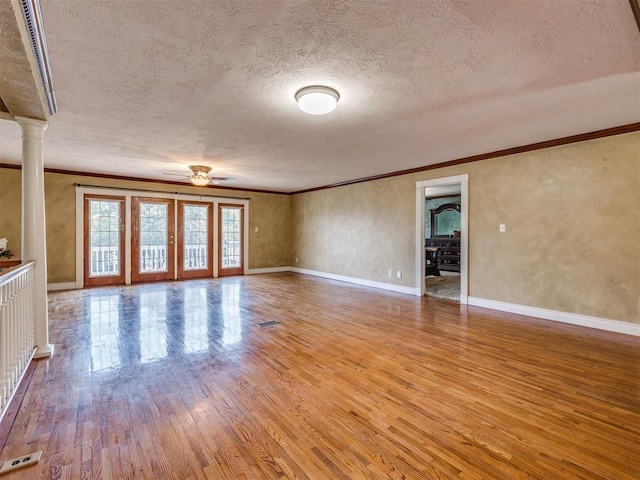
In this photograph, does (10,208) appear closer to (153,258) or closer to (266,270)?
(153,258)

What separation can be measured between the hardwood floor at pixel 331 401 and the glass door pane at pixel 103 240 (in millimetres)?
2921

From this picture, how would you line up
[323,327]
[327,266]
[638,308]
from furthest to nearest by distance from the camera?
[327,266] → [323,327] → [638,308]

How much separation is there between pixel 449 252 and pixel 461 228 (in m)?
4.59

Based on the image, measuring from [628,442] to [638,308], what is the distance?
2.66 meters

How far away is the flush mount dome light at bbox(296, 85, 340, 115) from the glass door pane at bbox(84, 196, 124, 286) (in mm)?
6117

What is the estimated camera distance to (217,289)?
6.47 meters

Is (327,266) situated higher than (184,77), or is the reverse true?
(184,77)

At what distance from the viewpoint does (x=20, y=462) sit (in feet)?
5.19

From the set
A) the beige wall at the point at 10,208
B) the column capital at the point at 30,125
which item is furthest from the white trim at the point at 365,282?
the beige wall at the point at 10,208

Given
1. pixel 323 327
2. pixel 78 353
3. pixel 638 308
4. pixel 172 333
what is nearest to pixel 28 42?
pixel 78 353

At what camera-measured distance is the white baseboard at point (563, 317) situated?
3.65 meters

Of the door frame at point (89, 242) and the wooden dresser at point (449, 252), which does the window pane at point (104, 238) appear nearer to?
the door frame at point (89, 242)

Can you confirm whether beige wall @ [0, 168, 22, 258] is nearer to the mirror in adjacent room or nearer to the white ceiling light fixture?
the white ceiling light fixture

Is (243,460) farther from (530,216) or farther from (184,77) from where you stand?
(530,216)
